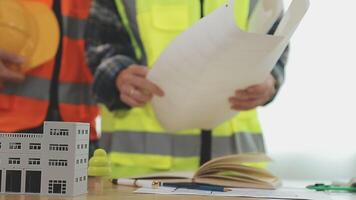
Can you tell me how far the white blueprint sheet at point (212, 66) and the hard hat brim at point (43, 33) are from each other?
370mm

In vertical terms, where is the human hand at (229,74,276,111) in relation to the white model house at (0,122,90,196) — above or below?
above

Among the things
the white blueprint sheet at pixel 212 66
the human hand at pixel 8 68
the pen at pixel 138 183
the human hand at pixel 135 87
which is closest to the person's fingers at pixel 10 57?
the human hand at pixel 8 68

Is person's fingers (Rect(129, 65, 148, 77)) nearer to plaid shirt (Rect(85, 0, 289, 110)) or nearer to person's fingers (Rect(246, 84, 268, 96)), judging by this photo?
plaid shirt (Rect(85, 0, 289, 110))

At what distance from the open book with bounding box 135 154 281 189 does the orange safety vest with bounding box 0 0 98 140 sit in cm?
51

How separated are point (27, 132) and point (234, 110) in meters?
0.62

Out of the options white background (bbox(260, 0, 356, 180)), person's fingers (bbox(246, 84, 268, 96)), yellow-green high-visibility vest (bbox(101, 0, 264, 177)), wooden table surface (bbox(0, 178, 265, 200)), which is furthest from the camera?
white background (bbox(260, 0, 356, 180))

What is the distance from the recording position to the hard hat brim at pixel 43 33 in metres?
1.38

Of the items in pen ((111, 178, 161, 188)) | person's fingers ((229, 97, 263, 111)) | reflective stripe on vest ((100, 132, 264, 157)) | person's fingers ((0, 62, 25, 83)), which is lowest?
pen ((111, 178, 161, 188))

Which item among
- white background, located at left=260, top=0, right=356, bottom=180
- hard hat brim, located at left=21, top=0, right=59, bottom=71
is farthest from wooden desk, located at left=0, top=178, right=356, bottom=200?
white background, located at left=260, top=0, right=356, bottom=180

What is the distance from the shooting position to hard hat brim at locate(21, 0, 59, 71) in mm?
1381

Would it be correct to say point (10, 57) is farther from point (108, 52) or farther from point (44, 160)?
point (44, 160)

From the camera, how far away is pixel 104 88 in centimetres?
131

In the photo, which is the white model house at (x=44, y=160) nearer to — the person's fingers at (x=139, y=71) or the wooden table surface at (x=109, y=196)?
the wooden table surface at (x=109, y=196)

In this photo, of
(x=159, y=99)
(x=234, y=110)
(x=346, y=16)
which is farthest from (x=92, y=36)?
(x=346, y=16)
